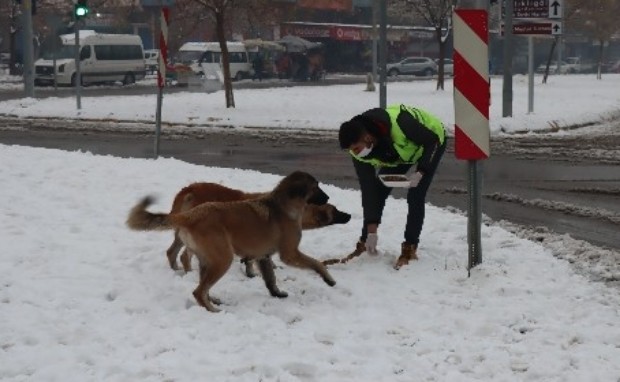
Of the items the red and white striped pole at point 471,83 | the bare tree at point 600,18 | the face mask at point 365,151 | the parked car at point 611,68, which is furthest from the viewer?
the parked car at point 611,68

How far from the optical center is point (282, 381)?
464cm

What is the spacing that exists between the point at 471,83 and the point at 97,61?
43.4m

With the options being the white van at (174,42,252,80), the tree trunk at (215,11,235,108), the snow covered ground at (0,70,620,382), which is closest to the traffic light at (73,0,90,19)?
the tree trunk at (215,11,235,108)

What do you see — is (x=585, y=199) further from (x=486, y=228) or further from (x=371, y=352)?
(x=371, y=352)

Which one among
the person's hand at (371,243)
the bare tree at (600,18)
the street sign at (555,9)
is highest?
the bare tree at (600,18)

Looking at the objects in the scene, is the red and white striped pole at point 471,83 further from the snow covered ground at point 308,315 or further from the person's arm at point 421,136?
the snow covered ground at point 308,315

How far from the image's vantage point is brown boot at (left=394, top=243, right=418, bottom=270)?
7.32m

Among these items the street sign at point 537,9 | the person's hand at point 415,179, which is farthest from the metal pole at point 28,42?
the person's hand at point 415,179

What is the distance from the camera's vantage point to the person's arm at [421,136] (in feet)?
23.1

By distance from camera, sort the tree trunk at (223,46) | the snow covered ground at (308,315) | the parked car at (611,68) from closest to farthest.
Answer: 1. the snow covered ground at (308,315)
2. the tree trunk at (223,46)
3. the parked car at (611,68)

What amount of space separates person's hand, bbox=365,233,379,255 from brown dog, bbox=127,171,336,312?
102 cm

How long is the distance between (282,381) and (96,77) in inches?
1791

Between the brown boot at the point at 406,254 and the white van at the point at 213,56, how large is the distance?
42270 millimetres

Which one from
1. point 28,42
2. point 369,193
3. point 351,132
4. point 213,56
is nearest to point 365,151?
point 351,132
